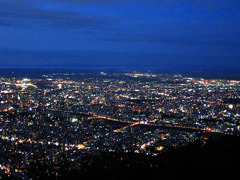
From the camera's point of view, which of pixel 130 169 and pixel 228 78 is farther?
pixel 228 78

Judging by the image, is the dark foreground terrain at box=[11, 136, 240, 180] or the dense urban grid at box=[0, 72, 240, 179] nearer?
the dark foreground terrain at box=[11, 136, 240, 180]

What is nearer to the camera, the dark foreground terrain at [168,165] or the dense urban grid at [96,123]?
the dark foreground terrain at [168,165]

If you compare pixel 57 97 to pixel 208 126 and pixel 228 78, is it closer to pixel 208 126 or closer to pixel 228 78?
pixel 208 126

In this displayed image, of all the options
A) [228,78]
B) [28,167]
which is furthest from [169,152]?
[228,78]

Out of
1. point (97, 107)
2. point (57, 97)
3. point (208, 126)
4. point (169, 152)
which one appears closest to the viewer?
point (169, 152)
